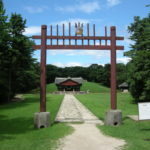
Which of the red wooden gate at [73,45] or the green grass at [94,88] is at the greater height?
the red wooden gate at [73,45]

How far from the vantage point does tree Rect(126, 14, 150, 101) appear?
79.7 ft

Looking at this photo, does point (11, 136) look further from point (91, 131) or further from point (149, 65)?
point (149, 65)

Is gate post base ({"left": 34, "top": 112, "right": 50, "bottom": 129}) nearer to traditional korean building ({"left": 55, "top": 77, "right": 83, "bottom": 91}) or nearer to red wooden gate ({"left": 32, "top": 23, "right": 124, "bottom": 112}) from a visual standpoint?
red wooden gate ({"left": 32, "top": 23, "right": 124, "bottom": 112})

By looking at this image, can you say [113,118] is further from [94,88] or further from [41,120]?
[94,88]

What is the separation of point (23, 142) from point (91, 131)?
3104 mm

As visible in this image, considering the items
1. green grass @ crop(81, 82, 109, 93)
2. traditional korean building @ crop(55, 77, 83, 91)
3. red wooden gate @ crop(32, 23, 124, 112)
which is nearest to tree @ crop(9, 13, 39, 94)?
red wooden gate @ crop(32, 23, 124, 112)

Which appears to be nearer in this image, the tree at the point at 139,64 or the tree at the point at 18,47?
the tree at the point at 139,64

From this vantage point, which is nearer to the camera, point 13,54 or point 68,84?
point 13,54

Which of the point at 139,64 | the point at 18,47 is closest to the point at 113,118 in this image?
the point at 139,64

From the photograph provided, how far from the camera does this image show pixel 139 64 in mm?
25734

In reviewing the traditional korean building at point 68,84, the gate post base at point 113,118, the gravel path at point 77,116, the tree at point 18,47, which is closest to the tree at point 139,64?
the gravel path at point 77,116

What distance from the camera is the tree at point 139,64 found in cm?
2430

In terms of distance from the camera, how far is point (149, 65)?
22375mm

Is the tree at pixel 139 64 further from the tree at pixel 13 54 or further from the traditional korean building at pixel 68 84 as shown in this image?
the traditional korean building at pixel 68 84
